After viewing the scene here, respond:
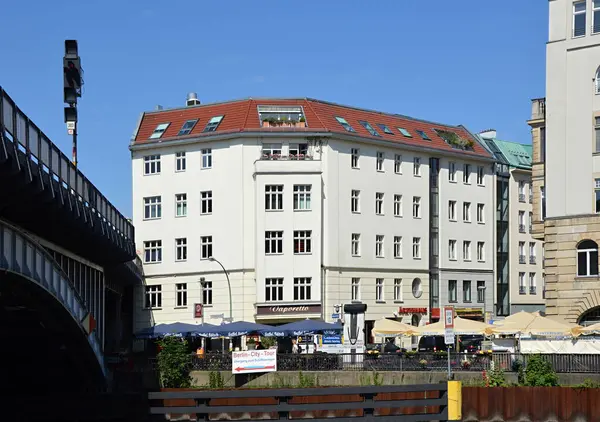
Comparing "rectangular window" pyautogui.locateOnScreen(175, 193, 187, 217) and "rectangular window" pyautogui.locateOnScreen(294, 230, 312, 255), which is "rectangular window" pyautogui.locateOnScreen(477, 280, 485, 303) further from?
"rectangular window" pyautogui.locateOnScreen(175, 193, 187, 217)

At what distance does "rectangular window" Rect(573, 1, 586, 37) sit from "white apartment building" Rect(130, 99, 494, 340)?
23029 mm

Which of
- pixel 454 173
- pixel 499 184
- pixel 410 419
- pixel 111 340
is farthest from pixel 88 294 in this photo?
pixel 499 184

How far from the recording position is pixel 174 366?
173ft

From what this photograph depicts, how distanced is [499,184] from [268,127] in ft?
74.6

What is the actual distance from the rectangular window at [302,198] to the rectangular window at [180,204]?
26.1ft

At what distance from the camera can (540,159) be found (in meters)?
65.2

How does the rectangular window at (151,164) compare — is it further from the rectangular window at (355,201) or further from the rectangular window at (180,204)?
the rectangular window at (355,201)

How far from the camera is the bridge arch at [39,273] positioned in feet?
86.1

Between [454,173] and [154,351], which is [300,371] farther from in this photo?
[454,173]

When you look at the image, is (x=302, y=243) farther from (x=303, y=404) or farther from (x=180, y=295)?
(x=303, y=404)

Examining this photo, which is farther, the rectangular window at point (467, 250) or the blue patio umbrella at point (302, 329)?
the rectangular window at point (467, 250)

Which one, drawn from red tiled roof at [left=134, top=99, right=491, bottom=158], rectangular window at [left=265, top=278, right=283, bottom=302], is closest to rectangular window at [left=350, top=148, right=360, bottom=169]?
red tiled roof at [left=134, top=99, right=491, bottom=158]

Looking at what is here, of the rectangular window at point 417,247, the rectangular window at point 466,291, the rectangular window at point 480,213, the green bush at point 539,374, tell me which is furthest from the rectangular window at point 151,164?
the green bush at point 539,374

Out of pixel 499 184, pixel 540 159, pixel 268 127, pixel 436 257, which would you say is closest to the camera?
pixel 540 159
